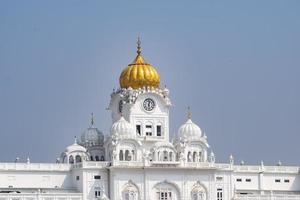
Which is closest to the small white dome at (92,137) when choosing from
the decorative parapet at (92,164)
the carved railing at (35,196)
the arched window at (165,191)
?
the decorative parapet at (92,164)

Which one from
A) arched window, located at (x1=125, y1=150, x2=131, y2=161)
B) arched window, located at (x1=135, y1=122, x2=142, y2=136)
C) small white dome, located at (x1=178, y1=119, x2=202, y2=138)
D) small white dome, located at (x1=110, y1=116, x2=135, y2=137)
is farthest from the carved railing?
small white dome, located at (x1=178, y1=119, x2=202, y2=138)

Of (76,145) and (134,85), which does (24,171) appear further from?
A: (134,85)

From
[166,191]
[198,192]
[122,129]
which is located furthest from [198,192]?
[122,129]

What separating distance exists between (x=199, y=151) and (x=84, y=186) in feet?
35.4

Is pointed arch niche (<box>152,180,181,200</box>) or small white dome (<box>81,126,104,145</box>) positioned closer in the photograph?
pointed arch niche (<box>152,180,181,200</box>)

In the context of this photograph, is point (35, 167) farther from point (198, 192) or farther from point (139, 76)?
point (198, 192)

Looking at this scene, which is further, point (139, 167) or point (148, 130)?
point (148, 130)

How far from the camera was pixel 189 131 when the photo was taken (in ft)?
339

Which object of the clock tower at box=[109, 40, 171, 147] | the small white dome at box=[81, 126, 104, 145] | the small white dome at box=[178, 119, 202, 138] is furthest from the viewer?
the small white dome at box=[81, 126, 104, 145]

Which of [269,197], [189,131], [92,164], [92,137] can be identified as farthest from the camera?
[92,137]

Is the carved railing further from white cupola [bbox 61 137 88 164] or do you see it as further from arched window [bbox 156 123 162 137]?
arched window [bbox 156 123 162 137]

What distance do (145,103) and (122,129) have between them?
4944 millimetres

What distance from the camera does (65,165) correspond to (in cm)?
10138

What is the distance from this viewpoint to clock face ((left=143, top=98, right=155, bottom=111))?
106 m
